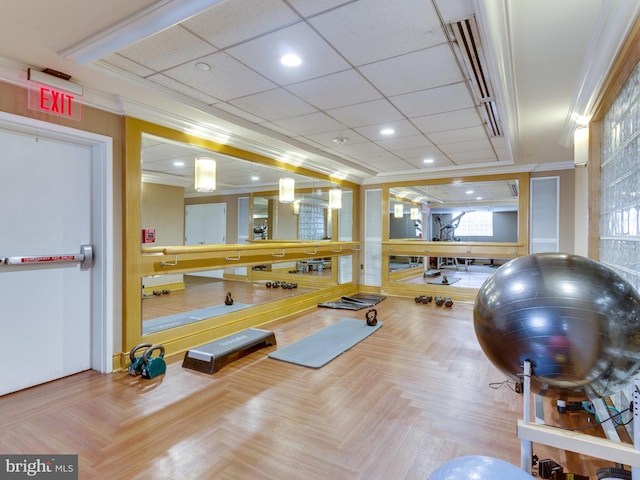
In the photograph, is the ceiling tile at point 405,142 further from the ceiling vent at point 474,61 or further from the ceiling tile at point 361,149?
the ceiling vent at point 474,61

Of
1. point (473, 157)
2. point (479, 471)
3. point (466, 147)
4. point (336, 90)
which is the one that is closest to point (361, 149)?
point (466, 147)

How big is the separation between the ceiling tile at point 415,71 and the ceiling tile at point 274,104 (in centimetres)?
80

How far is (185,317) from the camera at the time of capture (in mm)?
3992

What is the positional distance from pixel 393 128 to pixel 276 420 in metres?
3.31

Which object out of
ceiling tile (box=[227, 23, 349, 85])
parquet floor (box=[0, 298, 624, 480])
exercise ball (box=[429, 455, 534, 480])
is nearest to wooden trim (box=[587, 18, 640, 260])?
parquet floor (box=[0, 298, 624, 480])

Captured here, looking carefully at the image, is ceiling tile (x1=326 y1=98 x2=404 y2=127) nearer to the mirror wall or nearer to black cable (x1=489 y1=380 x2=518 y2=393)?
the mirror wall

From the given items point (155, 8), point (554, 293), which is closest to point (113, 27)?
point (155, 8)

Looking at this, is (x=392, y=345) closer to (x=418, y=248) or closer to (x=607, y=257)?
(x=607, y=257)

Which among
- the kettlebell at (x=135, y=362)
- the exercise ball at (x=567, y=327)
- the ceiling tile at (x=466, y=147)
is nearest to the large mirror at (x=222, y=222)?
the kettlebell at (x=135, y=362)

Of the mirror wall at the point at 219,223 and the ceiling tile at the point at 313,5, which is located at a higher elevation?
the ceiling tile at the point at 313,5

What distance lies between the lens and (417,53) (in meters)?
2.39

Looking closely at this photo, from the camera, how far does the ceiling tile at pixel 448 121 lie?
141 inches

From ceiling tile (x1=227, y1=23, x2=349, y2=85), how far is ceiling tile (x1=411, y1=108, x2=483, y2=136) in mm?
1506

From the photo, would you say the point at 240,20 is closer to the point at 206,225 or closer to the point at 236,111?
the point at 236,111
